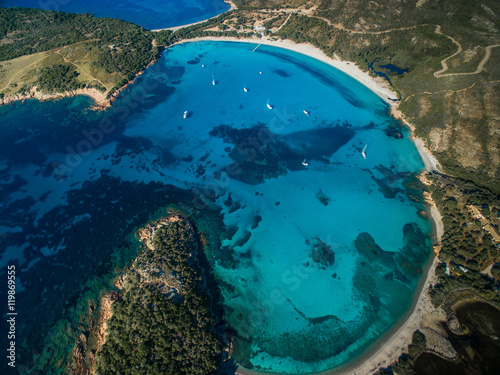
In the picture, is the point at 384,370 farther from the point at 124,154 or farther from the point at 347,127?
the point at 124,154

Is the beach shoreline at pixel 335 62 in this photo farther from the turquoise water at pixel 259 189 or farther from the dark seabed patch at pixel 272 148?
the dark seabed patch at pixel 272 148

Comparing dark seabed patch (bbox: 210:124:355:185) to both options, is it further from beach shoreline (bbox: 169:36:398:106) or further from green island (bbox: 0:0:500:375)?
beach shoreline (bbox: 169:36:398:106)

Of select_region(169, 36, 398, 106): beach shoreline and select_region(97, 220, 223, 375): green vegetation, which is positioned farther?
select_region(169, 36, 398, 106): beach shoreline

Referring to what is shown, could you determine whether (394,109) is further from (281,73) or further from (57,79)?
(57,79)

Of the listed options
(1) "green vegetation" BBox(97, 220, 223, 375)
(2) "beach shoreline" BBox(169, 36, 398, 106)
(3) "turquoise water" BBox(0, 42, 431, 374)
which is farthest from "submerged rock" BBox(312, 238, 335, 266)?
(2) "beach shoreline" BBox(169, 36, 398, 106)

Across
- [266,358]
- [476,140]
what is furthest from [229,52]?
[266,358]

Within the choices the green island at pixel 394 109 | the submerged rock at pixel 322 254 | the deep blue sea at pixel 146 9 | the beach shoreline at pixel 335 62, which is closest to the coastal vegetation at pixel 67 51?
the green island at pixel 394 109
